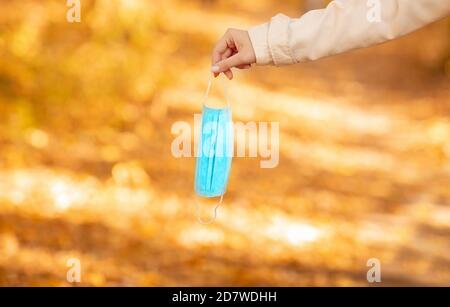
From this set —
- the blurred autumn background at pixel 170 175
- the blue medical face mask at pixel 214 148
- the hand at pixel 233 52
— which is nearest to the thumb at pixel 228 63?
the hand at pixel 233 52

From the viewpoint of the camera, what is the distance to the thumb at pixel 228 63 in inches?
108

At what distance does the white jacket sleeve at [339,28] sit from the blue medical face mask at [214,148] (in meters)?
0.49

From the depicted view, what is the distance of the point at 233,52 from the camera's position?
9.44 ft

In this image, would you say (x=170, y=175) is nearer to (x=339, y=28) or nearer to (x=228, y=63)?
(x=228, y=63)

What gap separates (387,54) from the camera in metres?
12.9

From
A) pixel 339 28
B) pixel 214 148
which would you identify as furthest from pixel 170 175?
pixel 339 28

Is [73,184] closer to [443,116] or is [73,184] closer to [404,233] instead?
[404,233]

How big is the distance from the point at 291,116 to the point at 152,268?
428cm

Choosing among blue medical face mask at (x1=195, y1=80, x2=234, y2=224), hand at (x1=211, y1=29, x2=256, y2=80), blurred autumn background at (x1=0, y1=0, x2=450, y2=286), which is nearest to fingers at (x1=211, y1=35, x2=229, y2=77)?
hand at (x1=211, y1=29, x2=256, y2=80)

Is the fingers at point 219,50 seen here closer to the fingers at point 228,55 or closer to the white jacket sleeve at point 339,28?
the fingers at point 228,55

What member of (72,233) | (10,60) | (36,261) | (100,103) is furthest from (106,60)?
(36,261)

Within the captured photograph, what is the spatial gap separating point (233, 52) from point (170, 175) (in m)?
3.54

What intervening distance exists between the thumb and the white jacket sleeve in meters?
0.08

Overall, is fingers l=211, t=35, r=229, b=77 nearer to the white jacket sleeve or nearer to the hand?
the hand
